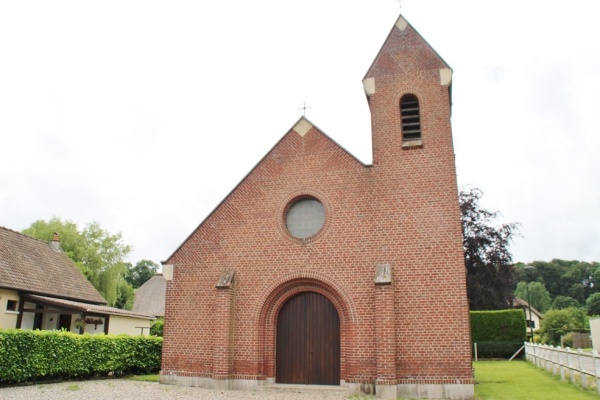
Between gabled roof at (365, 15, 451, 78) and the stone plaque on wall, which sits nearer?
the stone plaque on wall

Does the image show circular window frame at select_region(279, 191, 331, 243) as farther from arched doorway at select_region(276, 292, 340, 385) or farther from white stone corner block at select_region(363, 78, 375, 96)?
white stone corner block at select_region(363, 78, 375, 96)

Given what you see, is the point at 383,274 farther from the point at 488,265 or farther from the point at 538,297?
the point at 538,297

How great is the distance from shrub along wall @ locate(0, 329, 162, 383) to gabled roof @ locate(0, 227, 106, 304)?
666 cm

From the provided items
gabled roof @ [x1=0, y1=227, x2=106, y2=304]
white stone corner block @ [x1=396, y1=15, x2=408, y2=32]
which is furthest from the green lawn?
gabled roof @ [x1=0, y1=227, x2=106, y2=304]

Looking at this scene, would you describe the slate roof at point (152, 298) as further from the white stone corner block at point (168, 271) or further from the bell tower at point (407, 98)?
the bell tower at point (407, 98)

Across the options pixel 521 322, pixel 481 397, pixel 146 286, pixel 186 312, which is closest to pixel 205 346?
pixel 186 312

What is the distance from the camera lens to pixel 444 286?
12977mm

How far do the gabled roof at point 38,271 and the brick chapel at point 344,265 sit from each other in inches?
419

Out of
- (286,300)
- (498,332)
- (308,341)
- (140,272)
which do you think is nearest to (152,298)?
(498,332)

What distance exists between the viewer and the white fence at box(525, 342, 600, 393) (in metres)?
12.3

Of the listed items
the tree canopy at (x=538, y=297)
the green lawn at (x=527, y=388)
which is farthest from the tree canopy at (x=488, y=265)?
the tree canopy at (x=538, y=297)

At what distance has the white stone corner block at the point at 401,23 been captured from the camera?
15.8 m

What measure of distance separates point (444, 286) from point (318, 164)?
212 inches

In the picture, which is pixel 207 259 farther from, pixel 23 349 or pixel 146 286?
pixel 146 286
